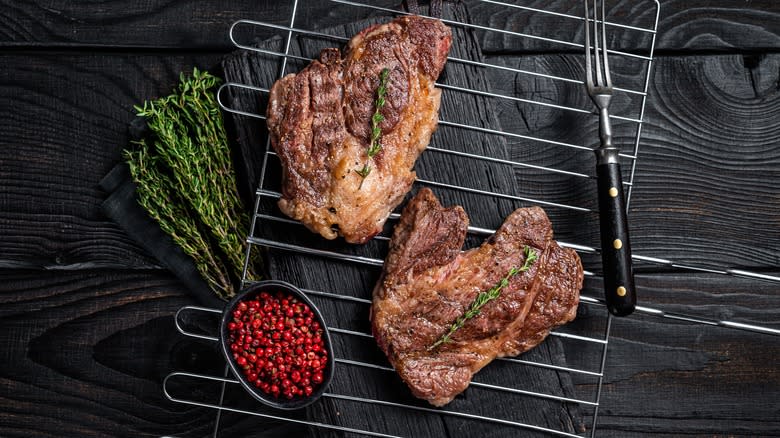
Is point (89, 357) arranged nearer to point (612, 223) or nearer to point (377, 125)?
point (377, 125)

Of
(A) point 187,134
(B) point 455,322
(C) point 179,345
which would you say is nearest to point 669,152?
(B) point 455,322

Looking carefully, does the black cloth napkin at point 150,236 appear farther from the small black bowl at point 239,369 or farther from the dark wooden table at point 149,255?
the small black bowl at point 239,369

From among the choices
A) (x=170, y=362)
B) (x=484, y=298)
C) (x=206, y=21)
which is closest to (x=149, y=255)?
(x=170, y=362)

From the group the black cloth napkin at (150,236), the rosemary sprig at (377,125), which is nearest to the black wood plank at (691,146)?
the rosemary sprig at (377,125)

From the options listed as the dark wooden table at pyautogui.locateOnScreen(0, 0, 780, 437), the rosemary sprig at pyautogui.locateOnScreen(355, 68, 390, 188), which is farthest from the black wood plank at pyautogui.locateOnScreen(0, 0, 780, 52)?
the rosemary sprig at pyautogui.locateOnScreen(355, 68, 390, 188)

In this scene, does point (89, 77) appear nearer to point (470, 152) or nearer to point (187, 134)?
point (187, 134)
